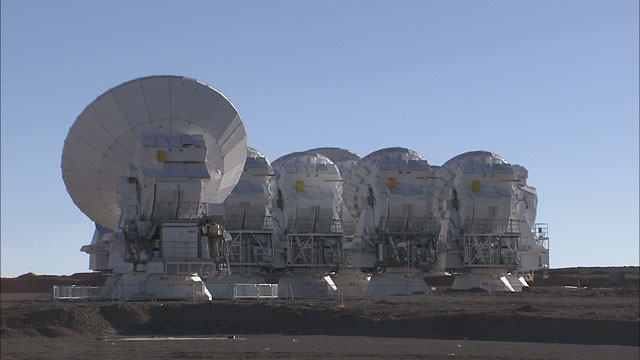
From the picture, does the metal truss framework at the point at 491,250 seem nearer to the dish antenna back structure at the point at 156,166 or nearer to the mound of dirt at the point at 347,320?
the mound of dirt at the point at 347,320

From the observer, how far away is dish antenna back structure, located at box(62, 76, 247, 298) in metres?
51.9

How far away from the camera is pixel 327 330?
43.6 m

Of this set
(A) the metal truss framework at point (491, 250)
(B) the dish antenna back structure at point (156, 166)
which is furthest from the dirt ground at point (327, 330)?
(A) the metal truss framework at point (491, 250)

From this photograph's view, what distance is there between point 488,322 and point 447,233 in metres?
31.0

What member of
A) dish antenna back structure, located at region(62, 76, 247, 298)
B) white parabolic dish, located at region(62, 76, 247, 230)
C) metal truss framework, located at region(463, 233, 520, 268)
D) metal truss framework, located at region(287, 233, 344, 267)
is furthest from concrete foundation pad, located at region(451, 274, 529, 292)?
dish antenna back structure, located at region(62, 76, 247, 298)

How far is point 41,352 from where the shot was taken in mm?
33875

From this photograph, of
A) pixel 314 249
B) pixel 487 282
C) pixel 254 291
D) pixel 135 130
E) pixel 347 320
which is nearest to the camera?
pixel 347 320

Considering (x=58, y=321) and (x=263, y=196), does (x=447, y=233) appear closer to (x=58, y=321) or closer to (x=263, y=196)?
(x=263, y=196)

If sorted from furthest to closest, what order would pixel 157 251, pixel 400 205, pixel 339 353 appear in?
pixel 400 205, pixel 157 251, pixel 339 353

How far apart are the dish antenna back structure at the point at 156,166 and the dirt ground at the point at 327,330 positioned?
3772mm

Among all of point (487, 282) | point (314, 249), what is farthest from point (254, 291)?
point (487, 282)

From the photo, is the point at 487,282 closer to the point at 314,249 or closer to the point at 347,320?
the point at 314,249

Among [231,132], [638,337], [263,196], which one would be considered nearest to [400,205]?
[263,196]

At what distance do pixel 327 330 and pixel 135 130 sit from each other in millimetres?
14229
